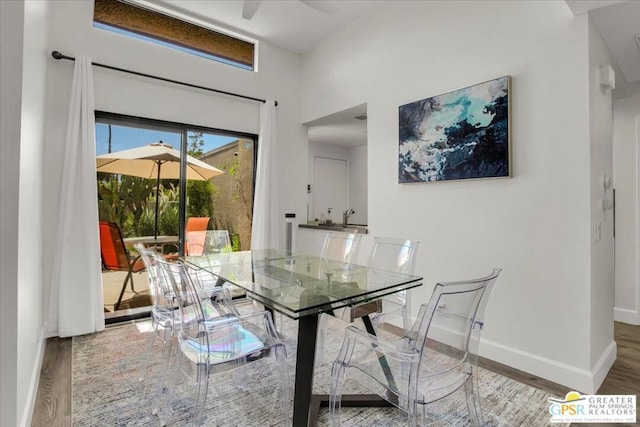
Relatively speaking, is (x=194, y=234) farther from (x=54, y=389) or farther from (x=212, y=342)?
(x=212, y=342)

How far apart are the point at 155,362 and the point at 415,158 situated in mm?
2842

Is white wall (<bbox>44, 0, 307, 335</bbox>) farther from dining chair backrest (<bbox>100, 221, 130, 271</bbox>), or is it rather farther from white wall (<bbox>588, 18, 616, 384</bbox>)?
white wall (<bbox>588, 18, 616, 384</bbox>)

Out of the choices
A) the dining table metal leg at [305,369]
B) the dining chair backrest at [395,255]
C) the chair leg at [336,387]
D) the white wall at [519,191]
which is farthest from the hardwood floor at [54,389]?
the white wall at [519,191]

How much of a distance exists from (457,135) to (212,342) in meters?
2.45

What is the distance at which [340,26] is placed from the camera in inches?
159

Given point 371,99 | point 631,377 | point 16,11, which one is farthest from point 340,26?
point 631,377

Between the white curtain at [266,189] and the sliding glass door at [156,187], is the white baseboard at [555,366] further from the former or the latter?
the sliding glass door at [156,187]

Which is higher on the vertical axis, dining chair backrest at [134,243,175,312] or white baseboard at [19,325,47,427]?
dining chair backrest at [134,243,175,312]

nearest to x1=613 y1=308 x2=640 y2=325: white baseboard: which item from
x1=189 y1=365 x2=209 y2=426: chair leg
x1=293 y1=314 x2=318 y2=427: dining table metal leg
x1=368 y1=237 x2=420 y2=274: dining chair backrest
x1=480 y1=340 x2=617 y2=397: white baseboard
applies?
x1=480 y1=340 x2=617 y2=397: white baseboard

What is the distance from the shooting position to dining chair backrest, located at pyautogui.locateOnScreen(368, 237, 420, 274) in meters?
2.53

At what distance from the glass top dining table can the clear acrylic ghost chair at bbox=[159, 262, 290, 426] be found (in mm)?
162

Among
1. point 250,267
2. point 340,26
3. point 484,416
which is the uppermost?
point 340,26

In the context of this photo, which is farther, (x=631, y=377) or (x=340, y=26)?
(x=340, y=26)

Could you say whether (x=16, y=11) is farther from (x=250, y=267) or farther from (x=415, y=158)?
(x=415, y=158)
